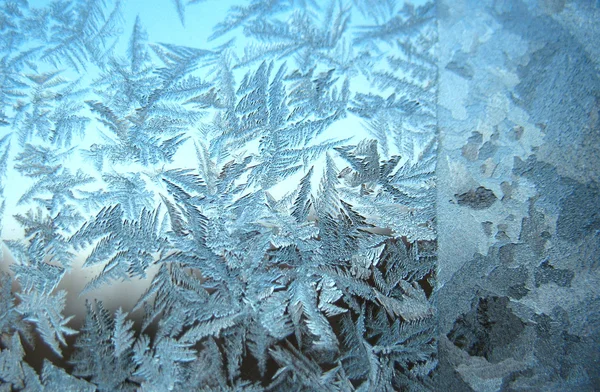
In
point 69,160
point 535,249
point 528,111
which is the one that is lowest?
point 69,160

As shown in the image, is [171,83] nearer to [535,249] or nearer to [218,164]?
[218,164]

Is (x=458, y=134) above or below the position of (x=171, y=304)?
above

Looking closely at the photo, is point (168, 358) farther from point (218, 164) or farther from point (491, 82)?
point (491, 82)

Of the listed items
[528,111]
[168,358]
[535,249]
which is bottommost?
[168,358]

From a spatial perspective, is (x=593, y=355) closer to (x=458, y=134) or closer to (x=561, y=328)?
(x=561, y=328)

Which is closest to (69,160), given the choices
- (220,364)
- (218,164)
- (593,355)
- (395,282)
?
(218,164)

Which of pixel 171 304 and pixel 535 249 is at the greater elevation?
pixel 535 249

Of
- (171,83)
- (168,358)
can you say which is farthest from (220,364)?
(171,83)
